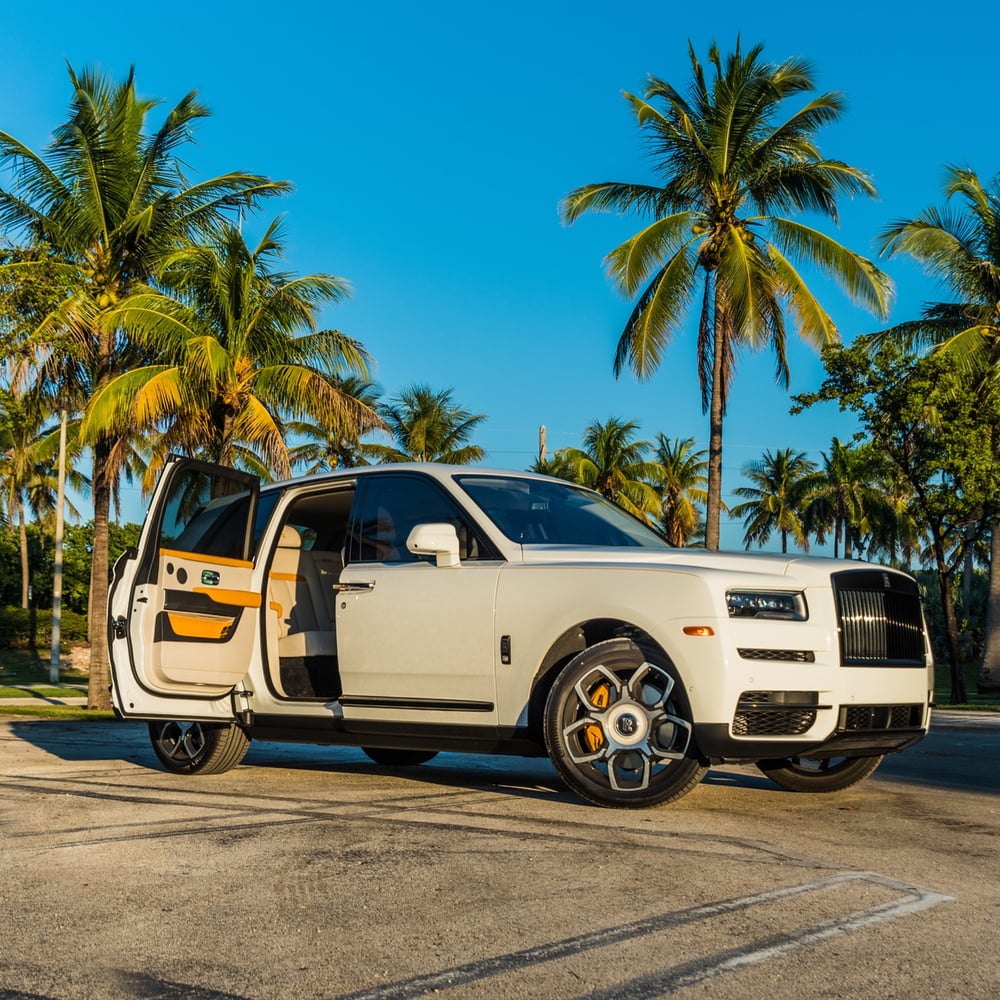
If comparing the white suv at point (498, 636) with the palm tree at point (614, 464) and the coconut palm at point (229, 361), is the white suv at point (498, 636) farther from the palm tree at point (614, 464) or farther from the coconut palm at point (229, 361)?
the palm tree at point (614, 464)

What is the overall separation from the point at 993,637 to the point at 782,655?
30.7m

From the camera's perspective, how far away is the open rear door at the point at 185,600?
720 centimetres

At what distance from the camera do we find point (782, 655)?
18.9 feet

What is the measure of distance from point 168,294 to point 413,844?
782 inches

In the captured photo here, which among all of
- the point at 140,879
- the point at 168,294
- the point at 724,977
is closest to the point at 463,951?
the point at 724,977

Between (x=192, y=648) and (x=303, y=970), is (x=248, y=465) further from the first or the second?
(x=303, y=970)

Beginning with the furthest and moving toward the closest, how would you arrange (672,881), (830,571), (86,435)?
(86,435)
(830,571)
(672,881)

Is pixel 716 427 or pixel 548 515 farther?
pixel 716 427

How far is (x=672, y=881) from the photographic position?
4418 millimetres

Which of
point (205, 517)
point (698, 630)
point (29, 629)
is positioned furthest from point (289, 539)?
point (29, 629)

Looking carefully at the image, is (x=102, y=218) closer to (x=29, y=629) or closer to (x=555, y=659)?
(x=555, y=659)

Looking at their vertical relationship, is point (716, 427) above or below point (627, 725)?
above

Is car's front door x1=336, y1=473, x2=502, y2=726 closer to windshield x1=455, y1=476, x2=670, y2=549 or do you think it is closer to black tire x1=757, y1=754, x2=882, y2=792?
windshield x1=455, y1=476, x2=670, y2=549

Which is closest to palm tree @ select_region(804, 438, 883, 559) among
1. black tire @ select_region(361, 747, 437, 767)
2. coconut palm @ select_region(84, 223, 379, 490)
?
coconut palm @ select_region(84, 223, 379, 490)
